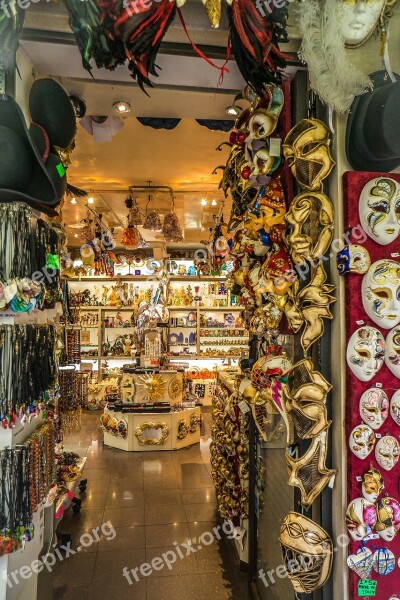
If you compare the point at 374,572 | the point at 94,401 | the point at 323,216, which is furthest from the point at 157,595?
the point at 94,401

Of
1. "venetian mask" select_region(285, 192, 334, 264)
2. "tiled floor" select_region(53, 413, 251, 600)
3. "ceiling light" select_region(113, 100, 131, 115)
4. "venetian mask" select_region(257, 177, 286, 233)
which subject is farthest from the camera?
"tiled floor" select_region(53, 413, 251, 600)

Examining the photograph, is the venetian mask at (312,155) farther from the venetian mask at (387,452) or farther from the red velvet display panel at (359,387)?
the venetian mask at (387,452)

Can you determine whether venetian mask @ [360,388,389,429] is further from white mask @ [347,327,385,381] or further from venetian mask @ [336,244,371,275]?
venetian mask @ [336,244,371,275]

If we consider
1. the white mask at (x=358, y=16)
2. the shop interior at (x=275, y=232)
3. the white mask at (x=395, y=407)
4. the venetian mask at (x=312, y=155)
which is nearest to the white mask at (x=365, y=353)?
the shop interior at (x=275, y=232)

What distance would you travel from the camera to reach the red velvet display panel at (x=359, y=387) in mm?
1324

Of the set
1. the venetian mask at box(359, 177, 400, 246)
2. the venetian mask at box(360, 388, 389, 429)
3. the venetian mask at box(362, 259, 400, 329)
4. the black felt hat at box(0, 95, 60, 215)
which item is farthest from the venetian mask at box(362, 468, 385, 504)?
the black felt hat at box(0, 95, 60, 215)

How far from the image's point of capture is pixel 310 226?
1446 millimetres

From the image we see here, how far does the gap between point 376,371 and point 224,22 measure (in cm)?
133

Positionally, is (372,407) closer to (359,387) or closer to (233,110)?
(359,387)

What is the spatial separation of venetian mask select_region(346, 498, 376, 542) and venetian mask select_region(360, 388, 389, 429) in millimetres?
250

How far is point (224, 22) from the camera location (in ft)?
4.67

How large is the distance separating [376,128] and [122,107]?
132 cm

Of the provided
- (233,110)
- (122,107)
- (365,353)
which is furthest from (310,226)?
(122,107)

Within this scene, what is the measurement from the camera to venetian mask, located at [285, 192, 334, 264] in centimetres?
140
